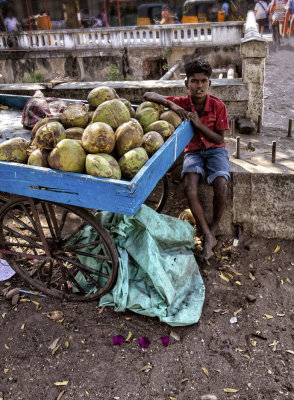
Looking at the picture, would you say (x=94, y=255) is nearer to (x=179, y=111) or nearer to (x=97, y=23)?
(x=179, y=111)

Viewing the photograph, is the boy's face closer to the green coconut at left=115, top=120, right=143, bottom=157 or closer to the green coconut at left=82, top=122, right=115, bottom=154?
the green coconut at left=115, top=120, right=143, bottom=157

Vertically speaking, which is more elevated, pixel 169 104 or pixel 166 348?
pixel 169 104

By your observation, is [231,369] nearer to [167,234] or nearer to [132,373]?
[132,373]

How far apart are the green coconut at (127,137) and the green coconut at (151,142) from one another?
9 cm

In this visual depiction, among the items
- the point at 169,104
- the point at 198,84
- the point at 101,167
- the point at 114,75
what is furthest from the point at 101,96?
the point at 114,75

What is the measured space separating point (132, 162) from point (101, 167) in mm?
241

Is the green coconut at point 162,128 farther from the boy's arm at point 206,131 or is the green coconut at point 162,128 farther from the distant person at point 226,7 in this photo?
the distant person at point 226,7

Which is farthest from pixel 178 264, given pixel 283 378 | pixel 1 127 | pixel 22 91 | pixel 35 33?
pixel 35 33

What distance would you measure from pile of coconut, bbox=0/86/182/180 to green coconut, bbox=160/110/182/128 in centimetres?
8

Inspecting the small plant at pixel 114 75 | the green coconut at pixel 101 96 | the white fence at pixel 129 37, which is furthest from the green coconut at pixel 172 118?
the white fence at pixel 129 37

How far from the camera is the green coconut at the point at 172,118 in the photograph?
2992mm

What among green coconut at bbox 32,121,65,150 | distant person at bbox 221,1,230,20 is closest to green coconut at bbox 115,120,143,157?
green coconut at bbox 32,121,65,150

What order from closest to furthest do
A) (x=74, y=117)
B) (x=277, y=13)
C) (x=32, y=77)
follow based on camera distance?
1. (x=74, y=117)
2. (x=32, y=77)
3. (x=277, y=13)

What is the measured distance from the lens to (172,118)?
2.99 m
